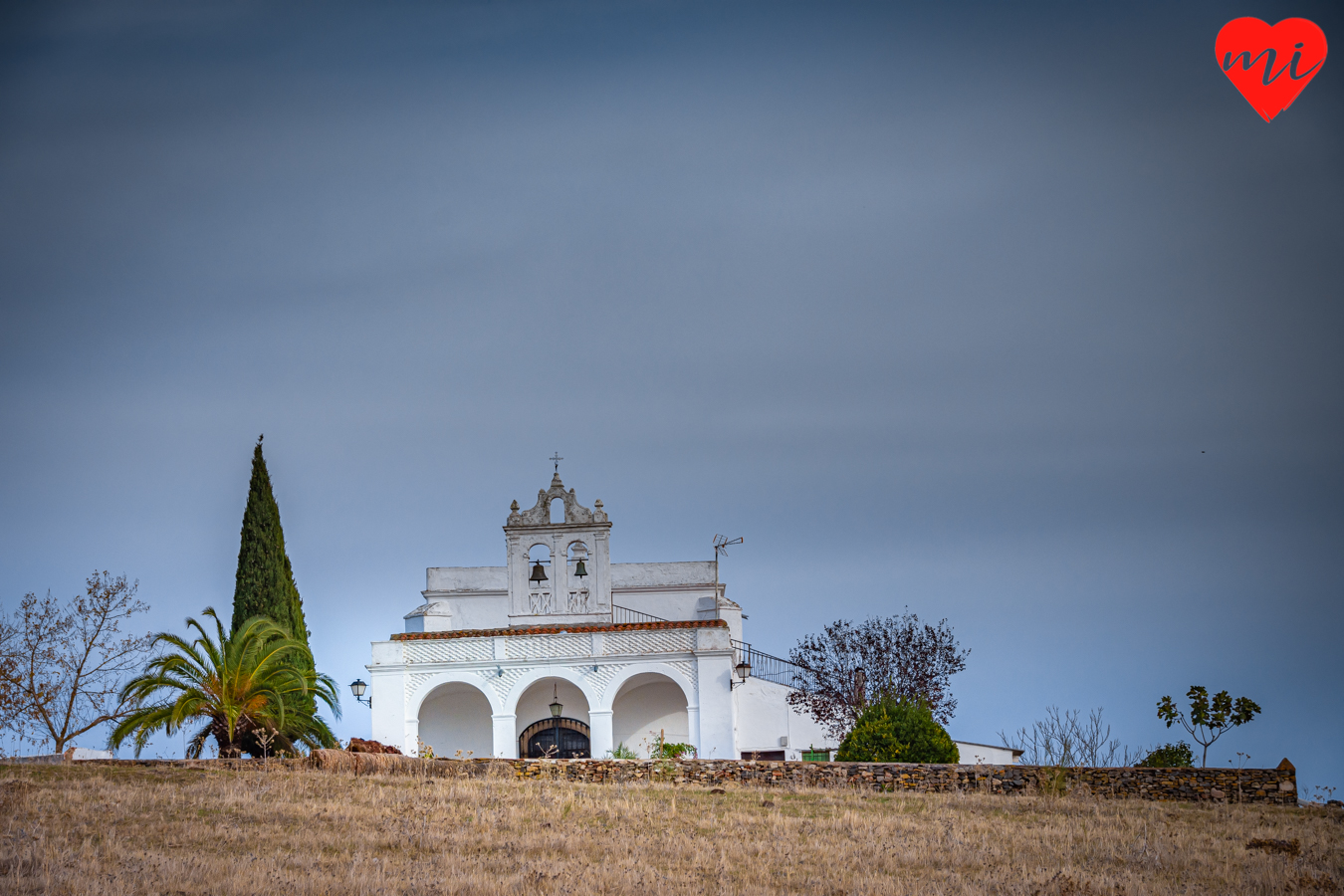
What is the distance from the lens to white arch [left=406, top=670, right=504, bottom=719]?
27750mm

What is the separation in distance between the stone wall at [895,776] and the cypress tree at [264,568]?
411 inches

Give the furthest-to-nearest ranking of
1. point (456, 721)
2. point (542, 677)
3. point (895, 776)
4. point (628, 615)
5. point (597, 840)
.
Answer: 1. point (628, 615)
2. point (456, 721)
3. point (542, 677)
4. point (895, 776)
5. point (597, 840)

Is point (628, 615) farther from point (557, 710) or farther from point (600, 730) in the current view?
point (600, 730)

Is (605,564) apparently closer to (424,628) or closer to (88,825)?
(424,628)

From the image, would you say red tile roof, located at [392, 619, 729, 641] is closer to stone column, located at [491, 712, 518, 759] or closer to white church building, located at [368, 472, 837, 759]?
white church building, located at [368, 472, 837, 759]

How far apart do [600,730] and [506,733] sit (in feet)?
7.06

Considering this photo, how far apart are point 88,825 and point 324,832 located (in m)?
2.35

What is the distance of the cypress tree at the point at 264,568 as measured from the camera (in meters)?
28.0

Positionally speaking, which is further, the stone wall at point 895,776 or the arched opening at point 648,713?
the arched opening at point 648,713

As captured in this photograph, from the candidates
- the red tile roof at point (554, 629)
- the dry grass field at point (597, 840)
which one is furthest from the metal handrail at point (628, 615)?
the dry grass field at point (597, 840)

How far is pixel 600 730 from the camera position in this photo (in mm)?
27422

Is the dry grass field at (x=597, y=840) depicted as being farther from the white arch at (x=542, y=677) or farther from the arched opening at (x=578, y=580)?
the arched opening at (x=578, y=580)

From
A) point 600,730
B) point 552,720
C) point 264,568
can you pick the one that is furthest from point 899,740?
point 264,568

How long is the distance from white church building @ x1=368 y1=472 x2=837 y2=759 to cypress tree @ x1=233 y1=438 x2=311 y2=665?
97.0 inches
